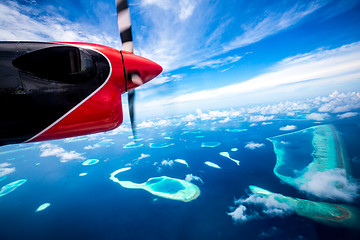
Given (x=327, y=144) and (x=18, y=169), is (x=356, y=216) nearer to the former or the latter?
(x=327, y=144)

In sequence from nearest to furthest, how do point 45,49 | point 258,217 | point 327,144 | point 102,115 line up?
1. point 45,49
2. point 102,115
3. point 258,217
4. point 327,144

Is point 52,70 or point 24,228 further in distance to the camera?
point 24,228

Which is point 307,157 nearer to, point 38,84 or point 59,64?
point 59,64

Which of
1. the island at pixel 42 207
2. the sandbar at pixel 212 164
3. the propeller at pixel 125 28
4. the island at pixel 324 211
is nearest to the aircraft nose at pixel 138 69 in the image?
the propeller at pixel 125 28

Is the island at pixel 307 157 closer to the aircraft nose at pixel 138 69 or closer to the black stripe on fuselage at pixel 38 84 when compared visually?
the aircraft nose at pixel 138 69

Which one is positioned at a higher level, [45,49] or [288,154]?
[45,49]

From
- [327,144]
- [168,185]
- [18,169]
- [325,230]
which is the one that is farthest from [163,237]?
[18,169]

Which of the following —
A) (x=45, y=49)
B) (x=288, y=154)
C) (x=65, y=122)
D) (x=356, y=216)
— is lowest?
(x=356, y=216)
